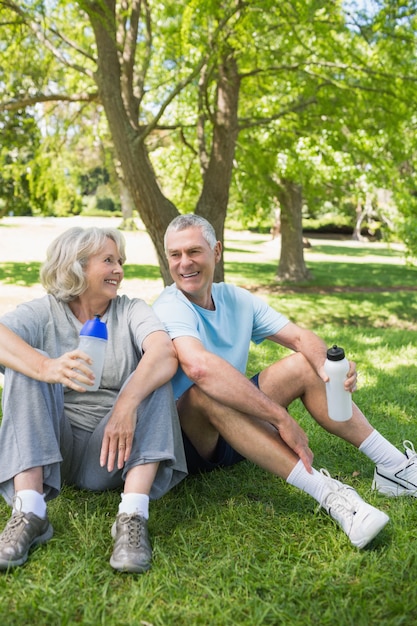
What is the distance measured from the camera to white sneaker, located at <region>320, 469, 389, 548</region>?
2.58 m

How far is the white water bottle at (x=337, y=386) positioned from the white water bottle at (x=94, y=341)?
0.99 m

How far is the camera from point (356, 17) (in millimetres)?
8641

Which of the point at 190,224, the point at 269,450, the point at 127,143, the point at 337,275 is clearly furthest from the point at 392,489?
the point at 337,275

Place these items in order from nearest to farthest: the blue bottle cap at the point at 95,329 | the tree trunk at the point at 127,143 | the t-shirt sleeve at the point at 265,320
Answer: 1. the blue bottle cap at the point at 95,329
2. the t-shirt sleeve at the point at 265,320
3. the tree trunk at the point at 127,143

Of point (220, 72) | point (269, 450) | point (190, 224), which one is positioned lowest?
point (269, 450)

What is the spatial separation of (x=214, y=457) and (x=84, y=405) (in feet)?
2.40

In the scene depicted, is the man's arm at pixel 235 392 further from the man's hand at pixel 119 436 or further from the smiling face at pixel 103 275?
the smiling face at pixel 103 275

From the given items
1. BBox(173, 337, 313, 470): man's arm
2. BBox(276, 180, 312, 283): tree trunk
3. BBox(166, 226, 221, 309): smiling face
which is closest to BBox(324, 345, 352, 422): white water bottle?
BBox(173, 337, 313, 470): man's arm

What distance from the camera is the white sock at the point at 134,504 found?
2600 millimetres

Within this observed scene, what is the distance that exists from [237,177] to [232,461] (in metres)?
12.2

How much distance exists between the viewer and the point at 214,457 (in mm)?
3281

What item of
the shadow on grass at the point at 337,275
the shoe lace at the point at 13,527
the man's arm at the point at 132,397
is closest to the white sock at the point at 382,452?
the man's arm at the point at 132,397

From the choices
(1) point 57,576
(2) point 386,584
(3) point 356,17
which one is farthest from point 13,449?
(3) point 356,17

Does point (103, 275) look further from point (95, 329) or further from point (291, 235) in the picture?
point (291, 235)
